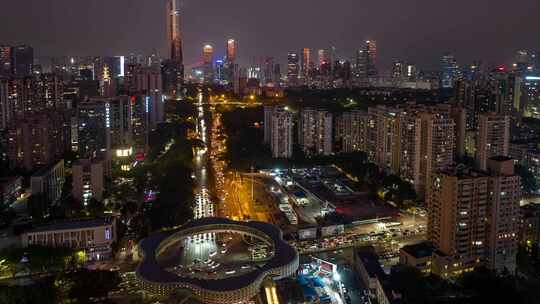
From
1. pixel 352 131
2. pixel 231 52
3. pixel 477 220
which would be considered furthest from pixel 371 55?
pixel 477 220

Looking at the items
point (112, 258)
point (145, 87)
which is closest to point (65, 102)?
point (145, 87)

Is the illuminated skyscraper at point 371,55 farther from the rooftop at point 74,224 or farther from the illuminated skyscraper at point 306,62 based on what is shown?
the rooftop at point 74,224

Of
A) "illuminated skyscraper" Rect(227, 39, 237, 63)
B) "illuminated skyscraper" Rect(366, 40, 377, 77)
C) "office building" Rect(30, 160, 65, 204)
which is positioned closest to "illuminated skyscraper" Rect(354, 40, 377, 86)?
"illuminated skyscraper" Rect(366, 40, 377, 77)

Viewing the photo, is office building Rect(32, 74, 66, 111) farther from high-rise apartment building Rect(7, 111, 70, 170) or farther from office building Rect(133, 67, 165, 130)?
high-rise apartment building Rect(7, 111, 70, 170)

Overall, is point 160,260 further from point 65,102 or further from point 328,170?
point 65,102

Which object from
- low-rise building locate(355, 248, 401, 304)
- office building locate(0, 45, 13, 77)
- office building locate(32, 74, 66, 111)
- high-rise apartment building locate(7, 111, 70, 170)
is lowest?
low-rise building locate(355, 248, 401, 304)

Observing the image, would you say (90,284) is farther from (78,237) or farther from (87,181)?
(87,181)
